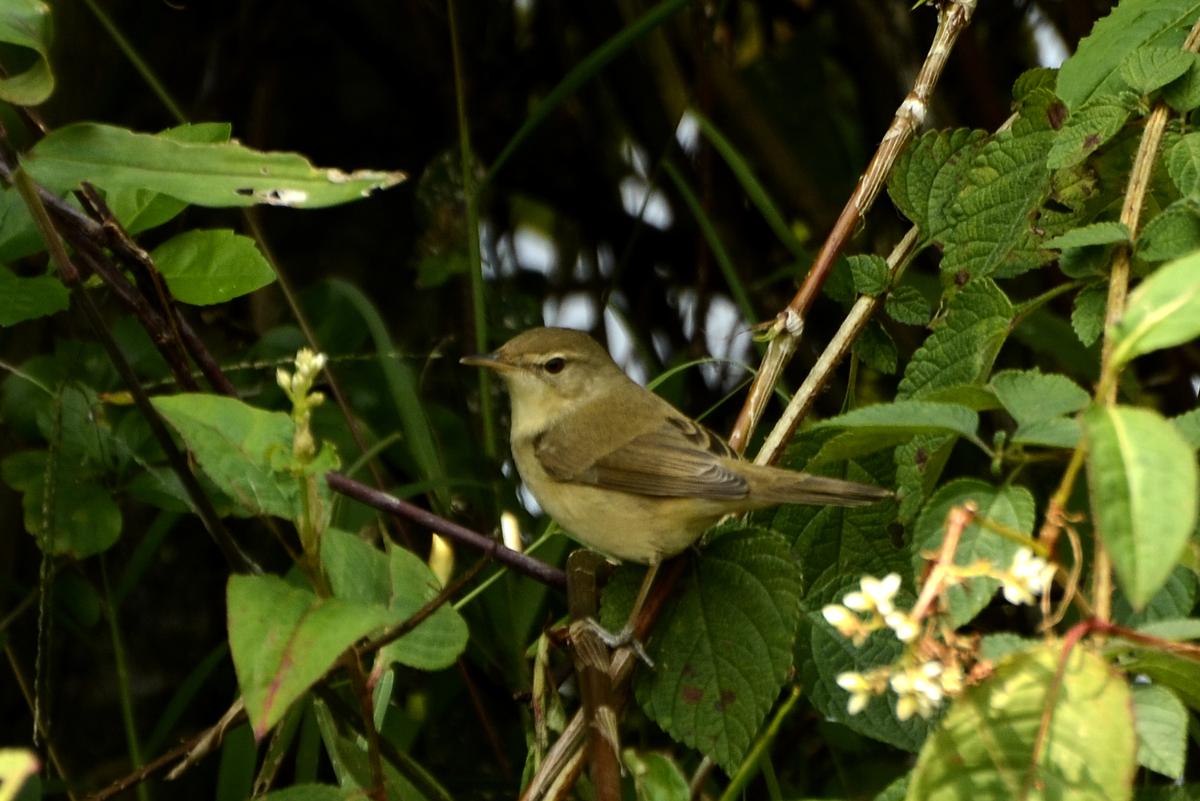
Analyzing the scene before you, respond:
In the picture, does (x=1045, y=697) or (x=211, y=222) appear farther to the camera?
(x=211, y=222)

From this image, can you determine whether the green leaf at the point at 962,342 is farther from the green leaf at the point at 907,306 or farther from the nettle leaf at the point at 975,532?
the nettle leaf at the point at 975,532

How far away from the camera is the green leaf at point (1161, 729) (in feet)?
4.07

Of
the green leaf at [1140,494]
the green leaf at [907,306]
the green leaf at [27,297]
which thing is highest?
the green leaf at [1140,494]

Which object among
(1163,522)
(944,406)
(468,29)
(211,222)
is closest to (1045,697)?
(1163,522)

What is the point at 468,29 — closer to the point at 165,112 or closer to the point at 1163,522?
the point at 165,112

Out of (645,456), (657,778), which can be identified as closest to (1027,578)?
(657,778)

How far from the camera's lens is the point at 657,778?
157cm

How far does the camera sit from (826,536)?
2.16m

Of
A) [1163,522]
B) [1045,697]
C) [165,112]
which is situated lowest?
[165,112]

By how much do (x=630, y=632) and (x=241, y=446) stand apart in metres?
0.67

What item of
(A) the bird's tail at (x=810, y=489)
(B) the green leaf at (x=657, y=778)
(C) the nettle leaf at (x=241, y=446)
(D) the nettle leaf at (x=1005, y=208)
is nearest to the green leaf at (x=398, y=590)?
(C) the nettle leaf at (x=241, y=446)

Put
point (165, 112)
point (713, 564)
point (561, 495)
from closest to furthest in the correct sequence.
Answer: point (713, 564), point (561, 495), point (165, 112)

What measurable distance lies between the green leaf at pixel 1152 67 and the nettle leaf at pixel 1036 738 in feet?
3.02

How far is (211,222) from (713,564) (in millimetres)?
2313
